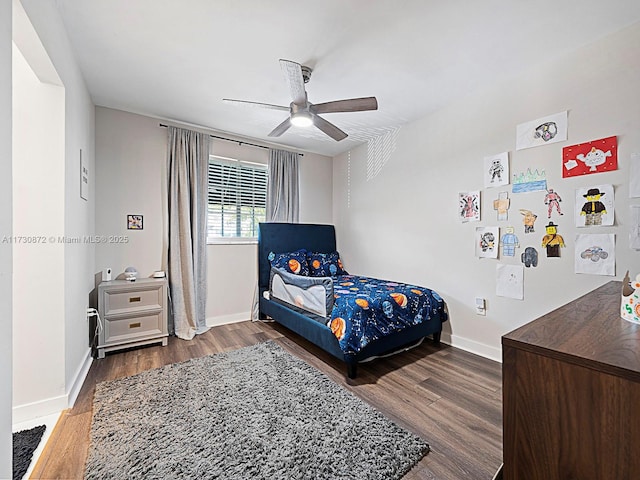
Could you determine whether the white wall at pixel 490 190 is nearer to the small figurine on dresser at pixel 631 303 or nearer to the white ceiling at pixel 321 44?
the white ceiling at pixel 321 44

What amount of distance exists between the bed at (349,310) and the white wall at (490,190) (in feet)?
1.37

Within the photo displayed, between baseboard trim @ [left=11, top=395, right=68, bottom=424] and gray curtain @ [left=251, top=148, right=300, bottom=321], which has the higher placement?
gray curtain @ [left=251, top=148, right=300, bottom=321]

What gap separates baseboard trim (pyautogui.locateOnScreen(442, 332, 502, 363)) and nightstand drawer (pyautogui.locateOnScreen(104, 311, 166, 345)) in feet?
9.98

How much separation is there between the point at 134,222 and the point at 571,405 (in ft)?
12.2

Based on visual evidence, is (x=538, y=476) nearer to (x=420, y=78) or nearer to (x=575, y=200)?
(x=575, y=200)

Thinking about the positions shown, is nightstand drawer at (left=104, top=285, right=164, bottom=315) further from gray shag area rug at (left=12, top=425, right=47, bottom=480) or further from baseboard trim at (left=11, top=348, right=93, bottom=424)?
gray shag area rug at (left=12, top=425, right=47, bottom=480)

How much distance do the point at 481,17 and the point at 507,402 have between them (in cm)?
218

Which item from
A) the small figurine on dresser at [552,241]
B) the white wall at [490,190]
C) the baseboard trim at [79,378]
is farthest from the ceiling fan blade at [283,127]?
the baseboard trim at [79,378]

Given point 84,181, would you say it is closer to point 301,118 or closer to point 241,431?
point 301,118

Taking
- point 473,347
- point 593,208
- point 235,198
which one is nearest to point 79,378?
point 235,198


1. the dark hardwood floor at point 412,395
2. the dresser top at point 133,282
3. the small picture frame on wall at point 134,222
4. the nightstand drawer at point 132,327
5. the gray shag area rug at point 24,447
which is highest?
the small picture frame on wall at point 134,222

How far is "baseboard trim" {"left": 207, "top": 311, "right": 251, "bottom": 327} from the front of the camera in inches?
143

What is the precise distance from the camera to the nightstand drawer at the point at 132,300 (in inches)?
107

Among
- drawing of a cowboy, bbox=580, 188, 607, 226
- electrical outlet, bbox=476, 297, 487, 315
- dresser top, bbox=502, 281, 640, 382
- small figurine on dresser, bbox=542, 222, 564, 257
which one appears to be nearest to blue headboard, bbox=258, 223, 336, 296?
electrical outlet, bbox=476, 297, 487, 315
